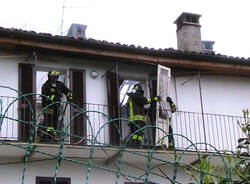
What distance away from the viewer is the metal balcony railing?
14383 mm

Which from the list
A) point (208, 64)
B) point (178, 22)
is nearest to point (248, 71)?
point (208, 64)

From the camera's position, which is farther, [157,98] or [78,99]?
[157,98]

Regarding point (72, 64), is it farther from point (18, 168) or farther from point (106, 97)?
point (18, 168)

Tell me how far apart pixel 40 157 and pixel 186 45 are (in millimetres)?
6659

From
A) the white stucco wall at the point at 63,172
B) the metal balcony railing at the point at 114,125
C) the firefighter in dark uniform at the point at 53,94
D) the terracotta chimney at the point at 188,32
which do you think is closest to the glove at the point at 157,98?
the metal balcony railing at the point at 114,125

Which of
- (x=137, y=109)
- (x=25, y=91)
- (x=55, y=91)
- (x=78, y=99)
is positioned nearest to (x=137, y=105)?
(x=137, y=109)

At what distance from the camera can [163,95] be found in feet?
52.1

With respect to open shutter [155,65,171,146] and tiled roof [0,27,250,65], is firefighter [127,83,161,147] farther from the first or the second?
tiled roof [0,27,250,65]

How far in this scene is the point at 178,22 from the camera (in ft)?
65.1

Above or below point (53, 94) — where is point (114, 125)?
below

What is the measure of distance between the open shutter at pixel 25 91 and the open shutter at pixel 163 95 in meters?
3.14

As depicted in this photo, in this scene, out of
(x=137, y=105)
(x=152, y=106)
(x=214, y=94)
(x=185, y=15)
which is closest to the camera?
(x=137, y=105)

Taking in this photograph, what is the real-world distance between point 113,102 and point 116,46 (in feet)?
4.63

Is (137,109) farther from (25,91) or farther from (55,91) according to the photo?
(25,91)
